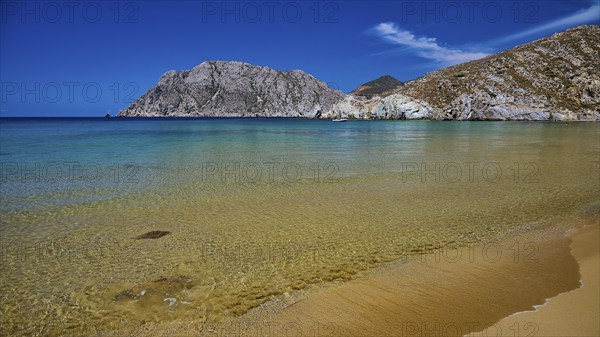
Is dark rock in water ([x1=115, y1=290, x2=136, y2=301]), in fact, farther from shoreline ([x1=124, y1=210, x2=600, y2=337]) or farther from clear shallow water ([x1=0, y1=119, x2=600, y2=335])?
shoreline ([x1=124, y1=210, x2=600, y2=337])

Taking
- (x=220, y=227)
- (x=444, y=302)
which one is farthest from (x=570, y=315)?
(x=220, y=227)

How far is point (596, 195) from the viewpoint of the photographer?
1355 centimetres

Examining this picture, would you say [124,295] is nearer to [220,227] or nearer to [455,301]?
[220,227]

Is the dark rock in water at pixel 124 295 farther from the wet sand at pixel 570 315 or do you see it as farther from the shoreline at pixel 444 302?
the wet sand at pixel 570 315

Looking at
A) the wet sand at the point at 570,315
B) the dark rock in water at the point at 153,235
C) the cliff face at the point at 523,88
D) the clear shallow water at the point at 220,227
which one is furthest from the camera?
the cliff face at the point at 523,88

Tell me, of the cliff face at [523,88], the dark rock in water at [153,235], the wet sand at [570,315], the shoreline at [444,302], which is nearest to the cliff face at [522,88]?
the cliff face at [523,88]

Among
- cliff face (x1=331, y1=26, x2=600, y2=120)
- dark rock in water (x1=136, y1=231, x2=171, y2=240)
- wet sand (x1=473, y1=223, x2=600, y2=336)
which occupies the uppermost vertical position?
cliff face (x1=331, y1=26, x2=600, y2=120)

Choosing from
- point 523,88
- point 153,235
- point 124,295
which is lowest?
point 124,295

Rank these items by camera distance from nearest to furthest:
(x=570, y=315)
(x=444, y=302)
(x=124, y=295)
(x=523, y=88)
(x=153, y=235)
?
(x=570, y=315), (x=444, y=302), (x=124, y=295), (x=153, y=235), (x=523, y=88)

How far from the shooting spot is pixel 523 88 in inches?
4291

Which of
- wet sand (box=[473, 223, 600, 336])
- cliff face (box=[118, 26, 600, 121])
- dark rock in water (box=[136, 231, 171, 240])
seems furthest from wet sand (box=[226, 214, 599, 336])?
cliff face (box=[118, 26, 600, 121])

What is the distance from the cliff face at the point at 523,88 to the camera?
101 meters

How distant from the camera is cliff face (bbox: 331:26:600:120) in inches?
3969

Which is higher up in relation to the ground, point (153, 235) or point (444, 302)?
point (153, 235)
